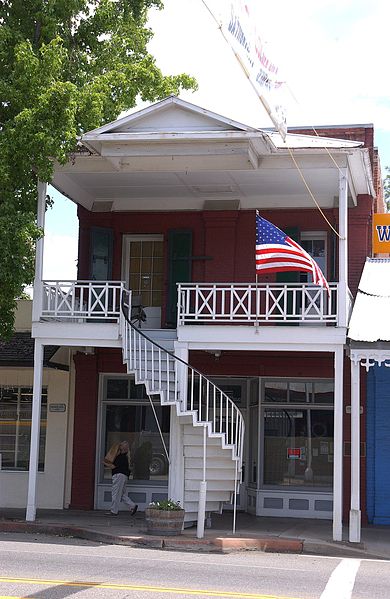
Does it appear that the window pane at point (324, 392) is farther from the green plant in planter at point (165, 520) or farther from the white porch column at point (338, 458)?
the green plant in planter at point (165, 520)

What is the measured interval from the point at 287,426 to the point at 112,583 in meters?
10.1

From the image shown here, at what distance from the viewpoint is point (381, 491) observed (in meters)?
20.4

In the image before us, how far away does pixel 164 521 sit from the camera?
662 inches

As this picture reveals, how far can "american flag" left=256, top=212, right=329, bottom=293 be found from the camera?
56.1ft

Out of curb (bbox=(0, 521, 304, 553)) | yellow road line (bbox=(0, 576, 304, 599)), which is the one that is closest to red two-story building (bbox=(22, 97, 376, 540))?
curb (bbox=(0, 521, 304, 553))

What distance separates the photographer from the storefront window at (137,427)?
21.3 metres

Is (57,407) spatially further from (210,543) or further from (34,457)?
(210,543)

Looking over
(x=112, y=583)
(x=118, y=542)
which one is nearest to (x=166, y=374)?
(x=118, y=542)

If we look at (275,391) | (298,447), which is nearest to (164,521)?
(298,447)

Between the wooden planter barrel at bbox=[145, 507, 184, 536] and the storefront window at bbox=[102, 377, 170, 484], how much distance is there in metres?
4.28

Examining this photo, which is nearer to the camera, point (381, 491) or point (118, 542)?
point (118, 542)

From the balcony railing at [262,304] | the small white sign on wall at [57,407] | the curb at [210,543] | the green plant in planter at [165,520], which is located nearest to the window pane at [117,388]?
the small white sign on wall at [57,407]

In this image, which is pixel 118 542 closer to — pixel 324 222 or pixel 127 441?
pixel 127 441

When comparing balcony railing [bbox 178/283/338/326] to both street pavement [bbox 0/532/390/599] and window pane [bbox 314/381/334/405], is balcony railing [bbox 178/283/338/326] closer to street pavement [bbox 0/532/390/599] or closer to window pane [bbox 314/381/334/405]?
window pane [bbox 314/381/334/405]
